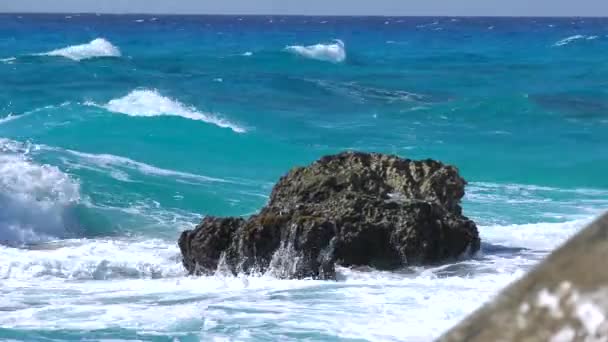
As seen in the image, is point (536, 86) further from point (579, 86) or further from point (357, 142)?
point (357, 142)

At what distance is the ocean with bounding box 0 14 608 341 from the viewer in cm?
825

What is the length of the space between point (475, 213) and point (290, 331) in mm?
6857

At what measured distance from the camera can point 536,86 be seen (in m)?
36.8

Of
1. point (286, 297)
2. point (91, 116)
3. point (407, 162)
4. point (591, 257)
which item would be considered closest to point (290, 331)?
point (286, 297)

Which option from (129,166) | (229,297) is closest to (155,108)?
(129,166)

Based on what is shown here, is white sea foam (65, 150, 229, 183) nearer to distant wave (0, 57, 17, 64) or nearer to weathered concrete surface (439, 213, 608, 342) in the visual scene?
weathered concrete surface (439, 213, 608, 342)

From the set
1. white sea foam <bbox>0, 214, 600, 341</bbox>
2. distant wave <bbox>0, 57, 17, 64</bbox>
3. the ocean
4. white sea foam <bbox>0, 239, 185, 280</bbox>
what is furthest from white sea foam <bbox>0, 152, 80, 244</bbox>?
distant wave <bbox>0, 57, 17, 64</bbox>

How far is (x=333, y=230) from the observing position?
9336 mm

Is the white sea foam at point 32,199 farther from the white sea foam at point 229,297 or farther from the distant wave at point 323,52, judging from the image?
the distant wave at point 323,52

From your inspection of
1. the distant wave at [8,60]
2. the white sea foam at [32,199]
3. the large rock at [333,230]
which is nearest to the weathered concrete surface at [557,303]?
the large rock at [333,230]

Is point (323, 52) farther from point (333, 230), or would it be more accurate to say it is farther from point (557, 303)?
point (557, 303)

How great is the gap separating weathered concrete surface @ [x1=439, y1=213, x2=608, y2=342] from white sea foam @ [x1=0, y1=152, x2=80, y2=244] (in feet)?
37.8

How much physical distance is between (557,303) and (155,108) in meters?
24.6

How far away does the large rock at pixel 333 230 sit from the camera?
9266mm
